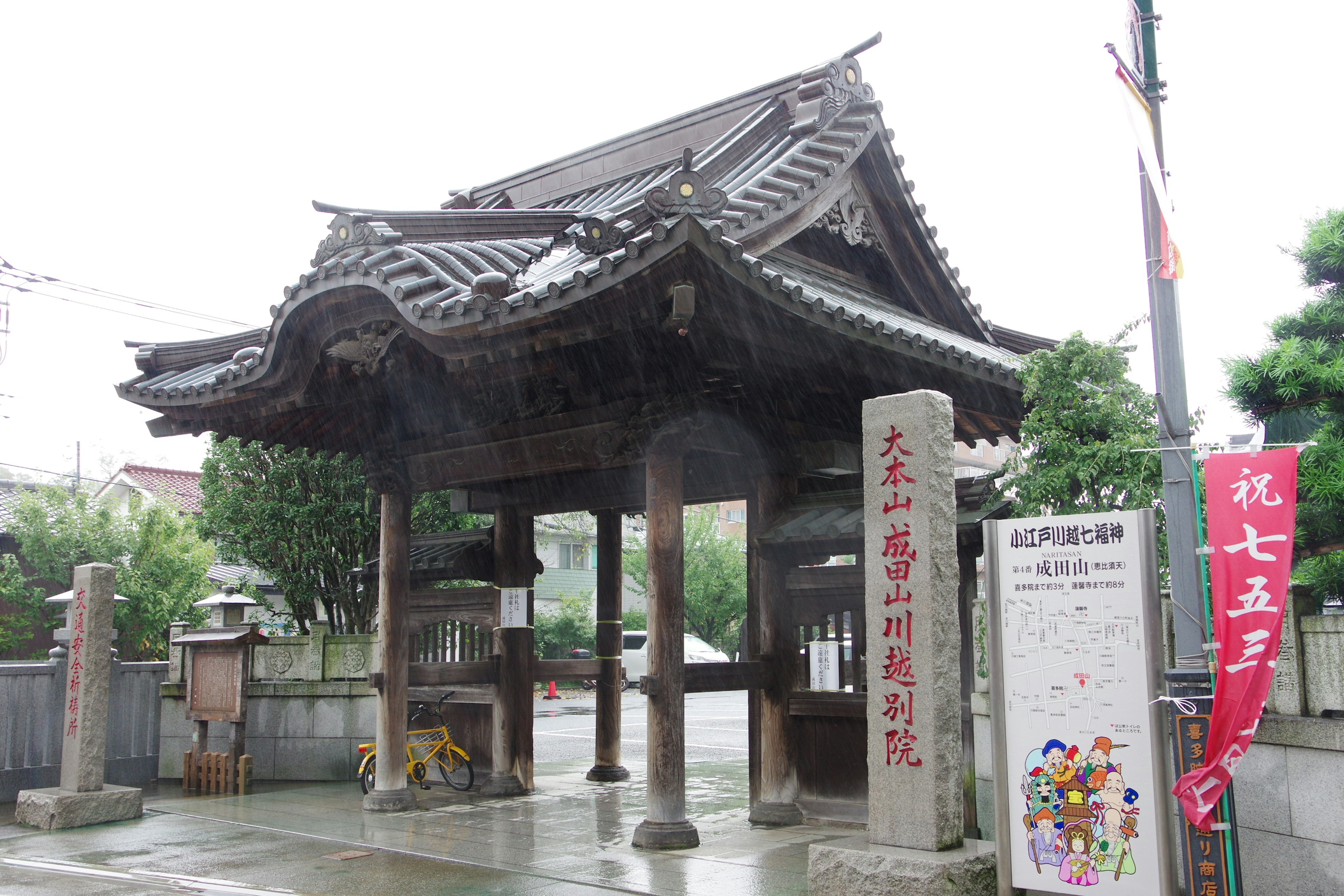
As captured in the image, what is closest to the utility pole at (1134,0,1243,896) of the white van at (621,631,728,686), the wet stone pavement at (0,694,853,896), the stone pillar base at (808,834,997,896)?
the stone pillar base at (808,834,997,896)

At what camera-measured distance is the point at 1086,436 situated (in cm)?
705

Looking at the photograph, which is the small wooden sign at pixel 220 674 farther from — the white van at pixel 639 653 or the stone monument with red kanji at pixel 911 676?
the white van at pixel 639 653

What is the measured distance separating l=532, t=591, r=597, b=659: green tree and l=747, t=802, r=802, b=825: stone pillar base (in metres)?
29.4

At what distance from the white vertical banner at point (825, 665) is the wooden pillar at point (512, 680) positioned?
3.46 meters

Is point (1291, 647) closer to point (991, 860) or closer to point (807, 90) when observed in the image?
point (991, 860)

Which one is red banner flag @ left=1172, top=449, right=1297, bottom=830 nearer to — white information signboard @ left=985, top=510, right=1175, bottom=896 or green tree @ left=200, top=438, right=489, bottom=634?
white information signboard @ left=985, top=510, right=1175, bottom=896

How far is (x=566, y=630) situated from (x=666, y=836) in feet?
102

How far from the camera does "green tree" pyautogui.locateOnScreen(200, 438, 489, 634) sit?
1598cm

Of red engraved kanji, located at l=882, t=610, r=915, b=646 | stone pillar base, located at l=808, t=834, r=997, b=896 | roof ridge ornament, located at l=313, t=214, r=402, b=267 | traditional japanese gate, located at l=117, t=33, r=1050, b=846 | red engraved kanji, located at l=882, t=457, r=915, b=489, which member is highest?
roof ridge ornament, located at l=313, t=214, r=402, b=267

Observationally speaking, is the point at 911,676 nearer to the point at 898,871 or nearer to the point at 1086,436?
the point at 898,871

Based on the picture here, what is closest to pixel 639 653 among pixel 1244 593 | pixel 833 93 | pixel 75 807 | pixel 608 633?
pixel 608 633

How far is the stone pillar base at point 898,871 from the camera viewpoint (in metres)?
5.41

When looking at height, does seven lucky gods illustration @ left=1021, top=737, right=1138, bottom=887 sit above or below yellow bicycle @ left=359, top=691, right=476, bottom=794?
above

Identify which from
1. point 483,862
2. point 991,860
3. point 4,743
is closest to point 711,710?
point 4,743
